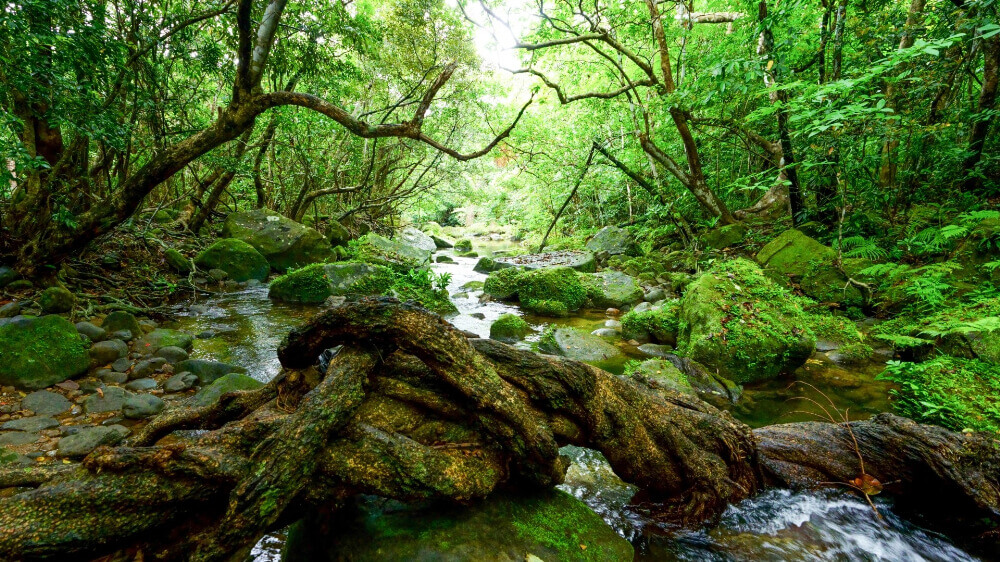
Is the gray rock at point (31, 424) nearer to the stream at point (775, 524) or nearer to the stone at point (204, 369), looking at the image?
the stone at point (204, 369)

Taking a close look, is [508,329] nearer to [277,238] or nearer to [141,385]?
[141,385]

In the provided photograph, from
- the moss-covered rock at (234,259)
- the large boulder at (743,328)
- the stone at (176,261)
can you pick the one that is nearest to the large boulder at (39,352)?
the stone at (176,261)

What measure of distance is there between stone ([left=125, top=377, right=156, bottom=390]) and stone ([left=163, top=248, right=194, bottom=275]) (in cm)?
510

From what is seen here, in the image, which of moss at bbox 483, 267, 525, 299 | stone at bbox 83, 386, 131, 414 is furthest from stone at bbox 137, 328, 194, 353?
moss at bbox 483, 267, 525, 299

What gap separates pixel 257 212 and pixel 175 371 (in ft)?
24.5

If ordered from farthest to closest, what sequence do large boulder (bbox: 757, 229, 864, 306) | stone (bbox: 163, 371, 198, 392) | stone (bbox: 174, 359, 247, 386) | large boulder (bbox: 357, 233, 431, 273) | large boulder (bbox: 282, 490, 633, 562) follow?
large boulder (bbox: 357, 233, 431, 273) < large boulder (bbox: 757, 229, 864, 306) < stone (bbox: 174, 359, 247, 386) < stone (bbox: 163, 371, 198, 392) < large boulder (bbox: 282, 490, 633, 562)

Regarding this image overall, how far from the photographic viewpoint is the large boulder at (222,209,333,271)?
423 inches

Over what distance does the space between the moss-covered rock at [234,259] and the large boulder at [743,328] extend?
9945 millimetres

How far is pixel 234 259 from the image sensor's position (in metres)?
9.73

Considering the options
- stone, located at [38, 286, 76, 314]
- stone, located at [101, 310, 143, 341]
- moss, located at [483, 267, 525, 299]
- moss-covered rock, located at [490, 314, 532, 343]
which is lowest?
moss-covered rock, located at [490, 314, 532, 343]

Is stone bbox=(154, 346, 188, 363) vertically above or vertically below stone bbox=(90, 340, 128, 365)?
below

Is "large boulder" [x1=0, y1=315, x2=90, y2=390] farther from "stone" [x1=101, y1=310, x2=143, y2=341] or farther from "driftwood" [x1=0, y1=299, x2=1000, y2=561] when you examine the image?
"driftwood" [x1=0, y1=299, x2=1000, y2=561]

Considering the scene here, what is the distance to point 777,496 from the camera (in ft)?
10.2

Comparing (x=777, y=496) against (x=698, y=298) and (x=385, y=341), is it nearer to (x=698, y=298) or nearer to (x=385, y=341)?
(x=385, y=341)
